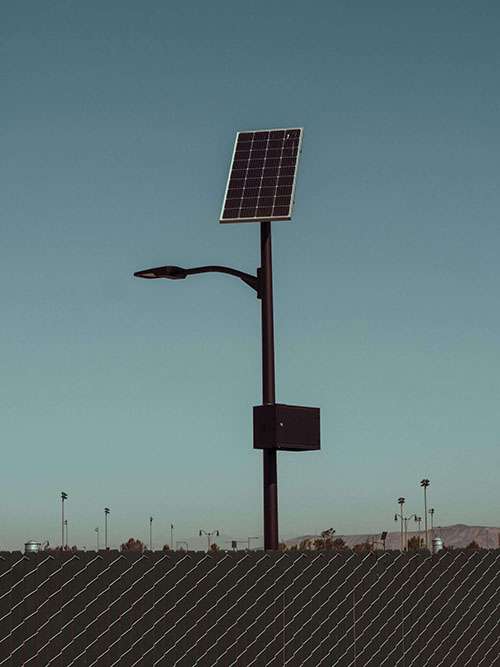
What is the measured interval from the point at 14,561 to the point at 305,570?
93.7 inches

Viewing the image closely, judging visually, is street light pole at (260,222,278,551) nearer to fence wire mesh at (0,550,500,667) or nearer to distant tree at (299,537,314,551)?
distant tree at (299,537,314,551)

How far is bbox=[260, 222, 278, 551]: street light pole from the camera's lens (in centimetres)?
1112

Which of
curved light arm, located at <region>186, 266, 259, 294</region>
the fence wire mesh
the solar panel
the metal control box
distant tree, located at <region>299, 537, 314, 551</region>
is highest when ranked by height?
the solar panel

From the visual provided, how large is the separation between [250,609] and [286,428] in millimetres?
2824

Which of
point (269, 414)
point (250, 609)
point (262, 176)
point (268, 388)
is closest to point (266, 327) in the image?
point (268, 388)

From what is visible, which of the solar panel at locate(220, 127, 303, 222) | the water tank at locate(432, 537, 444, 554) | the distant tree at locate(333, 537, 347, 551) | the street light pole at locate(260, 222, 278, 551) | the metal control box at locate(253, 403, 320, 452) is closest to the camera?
the distant tree at locate(333, 537, 347, 551)

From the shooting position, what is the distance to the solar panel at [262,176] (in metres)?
13.2

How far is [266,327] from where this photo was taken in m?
11.8

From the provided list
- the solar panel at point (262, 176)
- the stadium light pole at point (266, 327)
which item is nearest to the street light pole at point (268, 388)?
the stadium light pole at point (266, 327)

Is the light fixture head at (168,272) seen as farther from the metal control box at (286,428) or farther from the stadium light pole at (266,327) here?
the metal control box at (286,428)

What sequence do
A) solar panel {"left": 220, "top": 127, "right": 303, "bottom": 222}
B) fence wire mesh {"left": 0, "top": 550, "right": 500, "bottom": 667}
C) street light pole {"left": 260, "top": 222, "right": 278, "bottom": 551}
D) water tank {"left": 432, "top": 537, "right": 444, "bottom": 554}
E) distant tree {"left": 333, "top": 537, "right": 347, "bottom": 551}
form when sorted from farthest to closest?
solar panel {"left": 220, "top": 127, "right": 303, "bottom": 222}, street light pole {"left": 260, "top": 222, "right": 278, "bottom": 551}, water tank {"left": 432, "top": 537, "right": 444, "bottom": 554}, distant tree {"left": 333, "top": 537, "right": 347, "bottom": 551}, fence wire mesh {"left": 0, "top": 550, "right": 500, "bottom": 667}

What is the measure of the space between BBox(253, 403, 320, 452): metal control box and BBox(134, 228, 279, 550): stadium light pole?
0.15 m

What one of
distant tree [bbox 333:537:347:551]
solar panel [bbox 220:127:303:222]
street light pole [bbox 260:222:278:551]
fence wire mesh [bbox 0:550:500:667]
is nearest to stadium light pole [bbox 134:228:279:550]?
street light pole [bbox 260:222:278:551]

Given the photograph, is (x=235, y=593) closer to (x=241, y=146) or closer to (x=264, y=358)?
(x=264, y=358)
